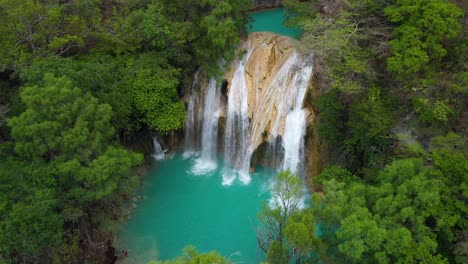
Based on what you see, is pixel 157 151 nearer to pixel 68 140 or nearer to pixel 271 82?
pixel 271 82

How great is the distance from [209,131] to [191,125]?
41.6 inches

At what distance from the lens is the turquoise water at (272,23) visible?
77.5ft

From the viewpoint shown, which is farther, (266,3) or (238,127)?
(266,3)

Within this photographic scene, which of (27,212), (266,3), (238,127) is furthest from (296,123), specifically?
(266,3)

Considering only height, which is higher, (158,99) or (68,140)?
(158,99)

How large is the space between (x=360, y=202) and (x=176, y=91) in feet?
34.8

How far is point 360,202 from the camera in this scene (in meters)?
11.9

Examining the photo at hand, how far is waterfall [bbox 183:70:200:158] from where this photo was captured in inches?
795

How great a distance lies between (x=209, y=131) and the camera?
20.3 m

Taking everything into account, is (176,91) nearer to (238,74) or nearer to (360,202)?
(238,74)

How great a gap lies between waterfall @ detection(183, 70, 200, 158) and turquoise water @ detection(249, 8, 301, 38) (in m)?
5.35

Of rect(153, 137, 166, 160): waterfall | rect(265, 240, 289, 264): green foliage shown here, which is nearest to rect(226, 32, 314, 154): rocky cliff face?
rect(153, 137, 166, 160): waterfall

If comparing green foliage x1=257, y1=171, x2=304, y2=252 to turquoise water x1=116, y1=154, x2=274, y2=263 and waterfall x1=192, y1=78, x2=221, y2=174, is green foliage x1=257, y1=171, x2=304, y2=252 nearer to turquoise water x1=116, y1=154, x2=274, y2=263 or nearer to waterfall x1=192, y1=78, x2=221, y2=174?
turquoise water x1=116, y1=154, x2=274, y2=263

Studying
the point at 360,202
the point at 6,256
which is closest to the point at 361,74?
the point at 360,202
